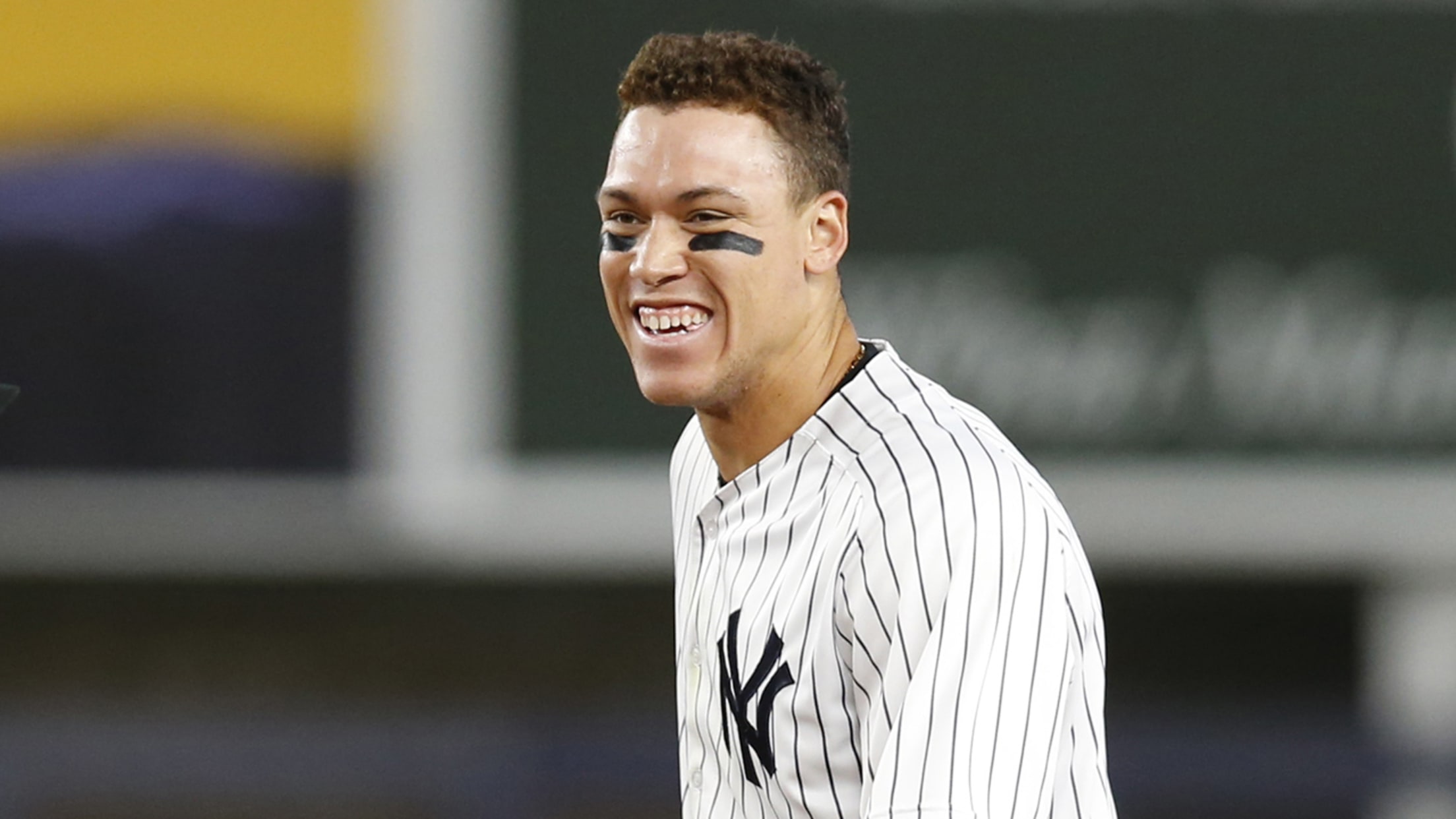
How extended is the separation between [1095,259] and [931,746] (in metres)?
3.03

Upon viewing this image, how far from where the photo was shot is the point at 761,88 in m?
1.53

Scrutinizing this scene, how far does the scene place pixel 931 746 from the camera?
1.35 m

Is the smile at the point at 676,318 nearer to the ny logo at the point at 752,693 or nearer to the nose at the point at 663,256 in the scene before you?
the nose at the point at 663,256

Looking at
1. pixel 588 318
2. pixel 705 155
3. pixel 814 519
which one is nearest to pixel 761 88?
pixel 705 155

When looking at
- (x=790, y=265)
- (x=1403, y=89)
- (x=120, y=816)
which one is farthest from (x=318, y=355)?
(x=790, y=265)

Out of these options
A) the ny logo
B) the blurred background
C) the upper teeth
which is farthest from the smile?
the blurred background

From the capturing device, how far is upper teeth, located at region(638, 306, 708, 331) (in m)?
1.57

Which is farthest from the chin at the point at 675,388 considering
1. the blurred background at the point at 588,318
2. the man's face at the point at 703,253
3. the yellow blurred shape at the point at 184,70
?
the yellow blurred shape at the point at 184,70

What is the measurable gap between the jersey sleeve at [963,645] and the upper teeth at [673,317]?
24cm

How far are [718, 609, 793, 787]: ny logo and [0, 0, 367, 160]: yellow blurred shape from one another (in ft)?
10.6

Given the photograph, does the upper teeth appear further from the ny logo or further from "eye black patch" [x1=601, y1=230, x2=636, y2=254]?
the ny logo

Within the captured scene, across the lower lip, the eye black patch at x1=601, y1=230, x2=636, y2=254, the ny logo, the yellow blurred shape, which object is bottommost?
the ny logo

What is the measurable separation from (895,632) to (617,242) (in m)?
0.39

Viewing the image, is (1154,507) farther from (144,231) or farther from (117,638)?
(117,638)
